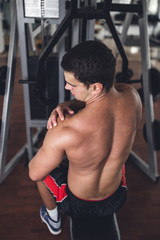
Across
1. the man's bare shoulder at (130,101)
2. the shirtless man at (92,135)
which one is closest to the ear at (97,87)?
the shirtless man at (92,135)

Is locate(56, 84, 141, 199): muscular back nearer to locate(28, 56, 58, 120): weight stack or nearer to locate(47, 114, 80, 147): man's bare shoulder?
locate(47, 114, 80, 147): man's bare shoulder

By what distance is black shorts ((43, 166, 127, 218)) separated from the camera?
1099mm

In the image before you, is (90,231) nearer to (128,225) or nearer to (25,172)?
(128,225)

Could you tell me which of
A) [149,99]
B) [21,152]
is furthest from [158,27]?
[21,152]

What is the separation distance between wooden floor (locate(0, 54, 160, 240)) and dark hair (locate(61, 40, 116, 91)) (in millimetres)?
1157

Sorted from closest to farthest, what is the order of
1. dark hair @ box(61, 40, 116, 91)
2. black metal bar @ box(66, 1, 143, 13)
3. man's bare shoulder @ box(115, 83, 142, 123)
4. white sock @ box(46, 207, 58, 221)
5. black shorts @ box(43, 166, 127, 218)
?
dark hair @ box(61, 40, 116, 91) < man's bare shoulder @ box(115, 83, 142, 123) < black shorts @ box(43, 166, 127, 218) < black metal bar @ box(66, 1, 143, 13) < white sock @ box(46, 207, 58, 221)

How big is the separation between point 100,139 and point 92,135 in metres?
0.04

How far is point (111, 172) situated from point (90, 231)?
298 mm

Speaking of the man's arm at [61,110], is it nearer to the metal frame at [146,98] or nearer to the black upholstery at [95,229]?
the black upholstery at [95,229]

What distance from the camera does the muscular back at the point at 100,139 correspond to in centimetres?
85

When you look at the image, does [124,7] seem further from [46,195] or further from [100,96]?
[46,195]

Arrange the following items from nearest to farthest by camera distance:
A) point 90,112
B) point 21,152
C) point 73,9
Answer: point 90,112
point 73,9
point 21,152

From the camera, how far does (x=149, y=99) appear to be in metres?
1.78

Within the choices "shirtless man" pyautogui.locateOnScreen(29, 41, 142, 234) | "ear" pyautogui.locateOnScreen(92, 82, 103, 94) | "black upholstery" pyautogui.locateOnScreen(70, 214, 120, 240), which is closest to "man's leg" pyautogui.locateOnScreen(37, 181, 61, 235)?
"shirtless man" pyautogui.locateOnScreen(29, 41, 142, 234)
